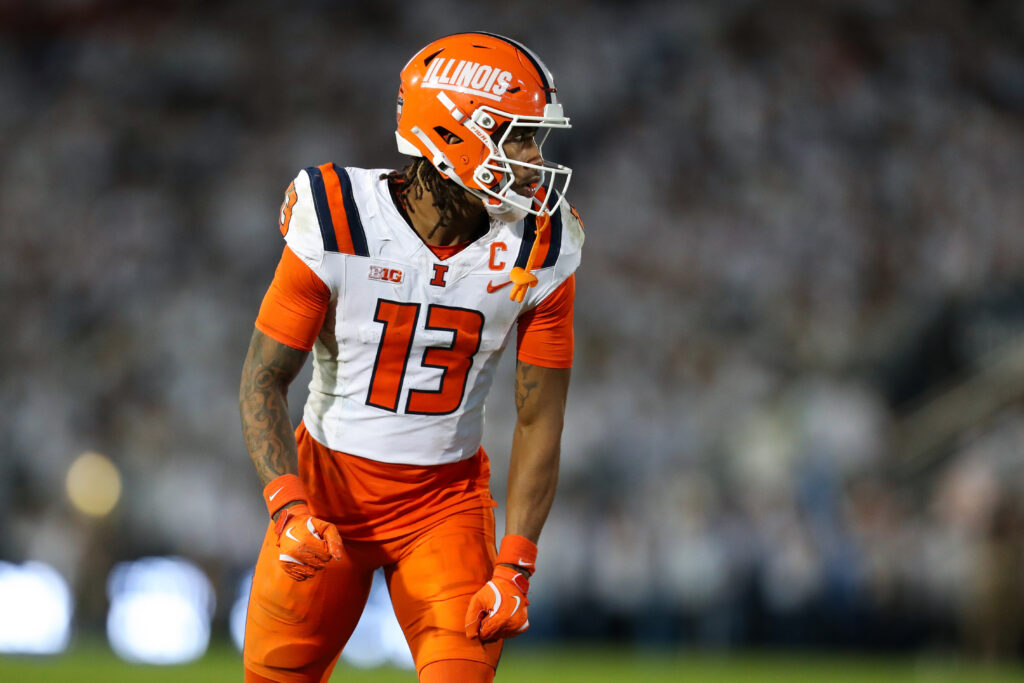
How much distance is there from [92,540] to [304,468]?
666cm

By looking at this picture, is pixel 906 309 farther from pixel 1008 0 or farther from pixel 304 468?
pixel 304 468

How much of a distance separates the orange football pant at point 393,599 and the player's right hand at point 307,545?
0.46ft

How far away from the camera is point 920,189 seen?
11.6m

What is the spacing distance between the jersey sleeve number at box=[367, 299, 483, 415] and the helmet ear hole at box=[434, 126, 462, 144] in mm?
389

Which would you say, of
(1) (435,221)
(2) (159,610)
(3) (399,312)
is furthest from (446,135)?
(2) (159,610)

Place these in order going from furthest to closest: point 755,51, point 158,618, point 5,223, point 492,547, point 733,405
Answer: point 755,51 → point 5,223 → point 733,405 → point 158,618 → point 492,547

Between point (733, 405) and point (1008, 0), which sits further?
point (1008, 0)

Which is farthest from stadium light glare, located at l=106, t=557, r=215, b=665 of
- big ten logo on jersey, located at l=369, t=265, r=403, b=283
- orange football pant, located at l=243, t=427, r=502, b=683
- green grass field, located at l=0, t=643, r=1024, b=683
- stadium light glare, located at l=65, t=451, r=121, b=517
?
big ten logo on jersey, located at l=369, t=265, r=403, b=283

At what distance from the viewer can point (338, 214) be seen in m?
2.87

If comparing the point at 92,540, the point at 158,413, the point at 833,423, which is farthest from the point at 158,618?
Result: the point at 833,423

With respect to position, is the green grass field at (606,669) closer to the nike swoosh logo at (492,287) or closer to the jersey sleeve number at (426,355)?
the jersey sleeve number at (426,355)

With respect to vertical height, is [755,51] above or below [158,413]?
above

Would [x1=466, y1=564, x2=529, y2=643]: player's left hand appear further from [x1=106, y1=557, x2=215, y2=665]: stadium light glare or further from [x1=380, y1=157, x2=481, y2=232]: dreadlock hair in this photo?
[x1=106, y1=557, x2=215, y2=665]: stadium light glare

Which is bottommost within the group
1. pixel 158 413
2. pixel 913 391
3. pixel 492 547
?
pixel 158 413
